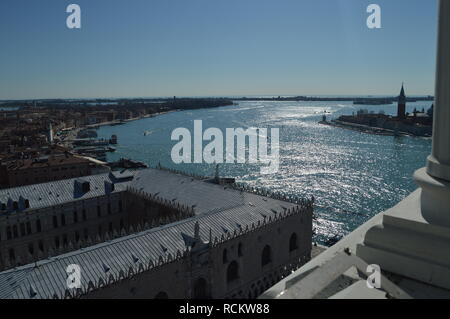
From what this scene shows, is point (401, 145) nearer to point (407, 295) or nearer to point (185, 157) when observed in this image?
point (185, 157)

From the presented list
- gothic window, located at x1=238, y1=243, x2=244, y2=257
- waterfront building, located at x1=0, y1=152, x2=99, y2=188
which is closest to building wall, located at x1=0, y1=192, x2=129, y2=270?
gothic window, located at x1=238, y1=243, x2=244, y2=257

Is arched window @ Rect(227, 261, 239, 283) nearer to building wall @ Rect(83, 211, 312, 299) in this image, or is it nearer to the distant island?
building wall @ Rect(83, 211, 312, 299)

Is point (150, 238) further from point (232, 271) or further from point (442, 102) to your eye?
point (442, 102)

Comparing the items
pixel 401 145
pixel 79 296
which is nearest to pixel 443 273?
pixel 79 296

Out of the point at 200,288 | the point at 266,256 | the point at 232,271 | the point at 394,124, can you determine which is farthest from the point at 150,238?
the point at 394,124

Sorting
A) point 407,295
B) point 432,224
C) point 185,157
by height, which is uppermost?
point 432,224

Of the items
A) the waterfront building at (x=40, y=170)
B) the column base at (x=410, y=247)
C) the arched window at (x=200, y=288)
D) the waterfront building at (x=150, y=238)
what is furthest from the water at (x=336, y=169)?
the column base at (x=410, y=247)
